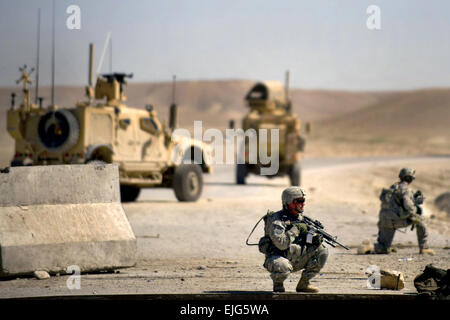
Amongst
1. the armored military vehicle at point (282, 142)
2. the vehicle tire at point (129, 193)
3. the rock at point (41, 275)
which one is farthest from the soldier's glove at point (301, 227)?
the armored military vehicle at point (282, 142)

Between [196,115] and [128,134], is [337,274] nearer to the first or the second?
[128,134]

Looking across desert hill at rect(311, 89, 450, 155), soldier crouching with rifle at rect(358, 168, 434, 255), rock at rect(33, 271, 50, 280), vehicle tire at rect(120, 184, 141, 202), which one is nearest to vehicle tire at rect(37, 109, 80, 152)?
vehicle tire at rect(120, 184, 141, 202)

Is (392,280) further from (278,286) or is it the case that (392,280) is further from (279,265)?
(279,265)

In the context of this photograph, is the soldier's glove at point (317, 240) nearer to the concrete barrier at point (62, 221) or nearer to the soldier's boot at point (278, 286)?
the soldier's boot at point (278, 286)

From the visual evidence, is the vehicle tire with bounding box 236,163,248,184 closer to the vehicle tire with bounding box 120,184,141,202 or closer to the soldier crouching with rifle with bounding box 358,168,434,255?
the vehicle tire with bounding box 120,184,141,202

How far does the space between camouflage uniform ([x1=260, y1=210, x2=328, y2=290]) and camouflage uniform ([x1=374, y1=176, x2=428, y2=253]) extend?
3962mm

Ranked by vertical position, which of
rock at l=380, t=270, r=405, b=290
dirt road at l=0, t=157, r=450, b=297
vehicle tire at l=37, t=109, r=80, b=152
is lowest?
dirt road at l=0, t=157, r=450, b=297

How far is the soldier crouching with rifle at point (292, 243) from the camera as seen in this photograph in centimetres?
770

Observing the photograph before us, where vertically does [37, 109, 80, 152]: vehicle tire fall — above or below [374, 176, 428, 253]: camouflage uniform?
above

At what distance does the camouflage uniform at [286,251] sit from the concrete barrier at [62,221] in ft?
7.64

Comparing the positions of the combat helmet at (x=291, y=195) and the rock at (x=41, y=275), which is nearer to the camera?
the combat helmet at (x=291, y=195)

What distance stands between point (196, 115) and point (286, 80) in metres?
151

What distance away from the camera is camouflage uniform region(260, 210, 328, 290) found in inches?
302
